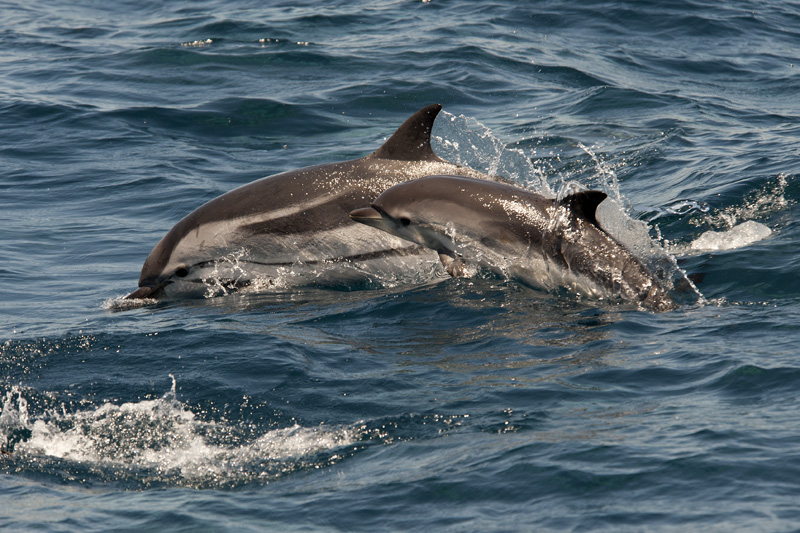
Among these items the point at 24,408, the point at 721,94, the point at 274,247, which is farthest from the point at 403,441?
the point at 721,94

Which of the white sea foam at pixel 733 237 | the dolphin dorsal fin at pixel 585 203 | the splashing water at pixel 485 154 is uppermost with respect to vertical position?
the dolphin dorsal fin at pixel 585 203

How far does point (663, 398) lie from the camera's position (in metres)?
6.07

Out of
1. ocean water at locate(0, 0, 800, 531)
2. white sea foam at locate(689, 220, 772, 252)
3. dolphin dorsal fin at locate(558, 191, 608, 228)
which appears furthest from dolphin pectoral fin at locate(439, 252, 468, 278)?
white sea foam at locate(689, 220, 772, 252)

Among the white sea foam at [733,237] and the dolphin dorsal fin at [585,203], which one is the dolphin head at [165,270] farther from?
the white sea foam at [733,237]

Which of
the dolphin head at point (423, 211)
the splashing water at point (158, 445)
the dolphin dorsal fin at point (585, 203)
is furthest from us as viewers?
the dolphin head at point (423, 211)

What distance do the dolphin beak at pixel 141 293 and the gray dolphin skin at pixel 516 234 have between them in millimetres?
2149

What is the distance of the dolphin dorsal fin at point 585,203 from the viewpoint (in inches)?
307

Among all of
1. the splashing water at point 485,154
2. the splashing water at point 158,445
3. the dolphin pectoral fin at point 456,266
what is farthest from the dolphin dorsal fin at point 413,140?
the splashing water at point 158,445

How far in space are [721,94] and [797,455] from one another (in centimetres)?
1341

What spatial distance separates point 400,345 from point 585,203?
189 cm

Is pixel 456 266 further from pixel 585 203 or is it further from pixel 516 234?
pixel 585 203

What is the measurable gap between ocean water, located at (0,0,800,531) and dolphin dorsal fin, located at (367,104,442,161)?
1.31 meters

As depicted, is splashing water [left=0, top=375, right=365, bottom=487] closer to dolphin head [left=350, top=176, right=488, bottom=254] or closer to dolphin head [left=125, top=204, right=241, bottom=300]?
dolphin head [left=350, top=176, right=488, bottom=254]

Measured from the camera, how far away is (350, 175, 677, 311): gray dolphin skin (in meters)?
8.07
